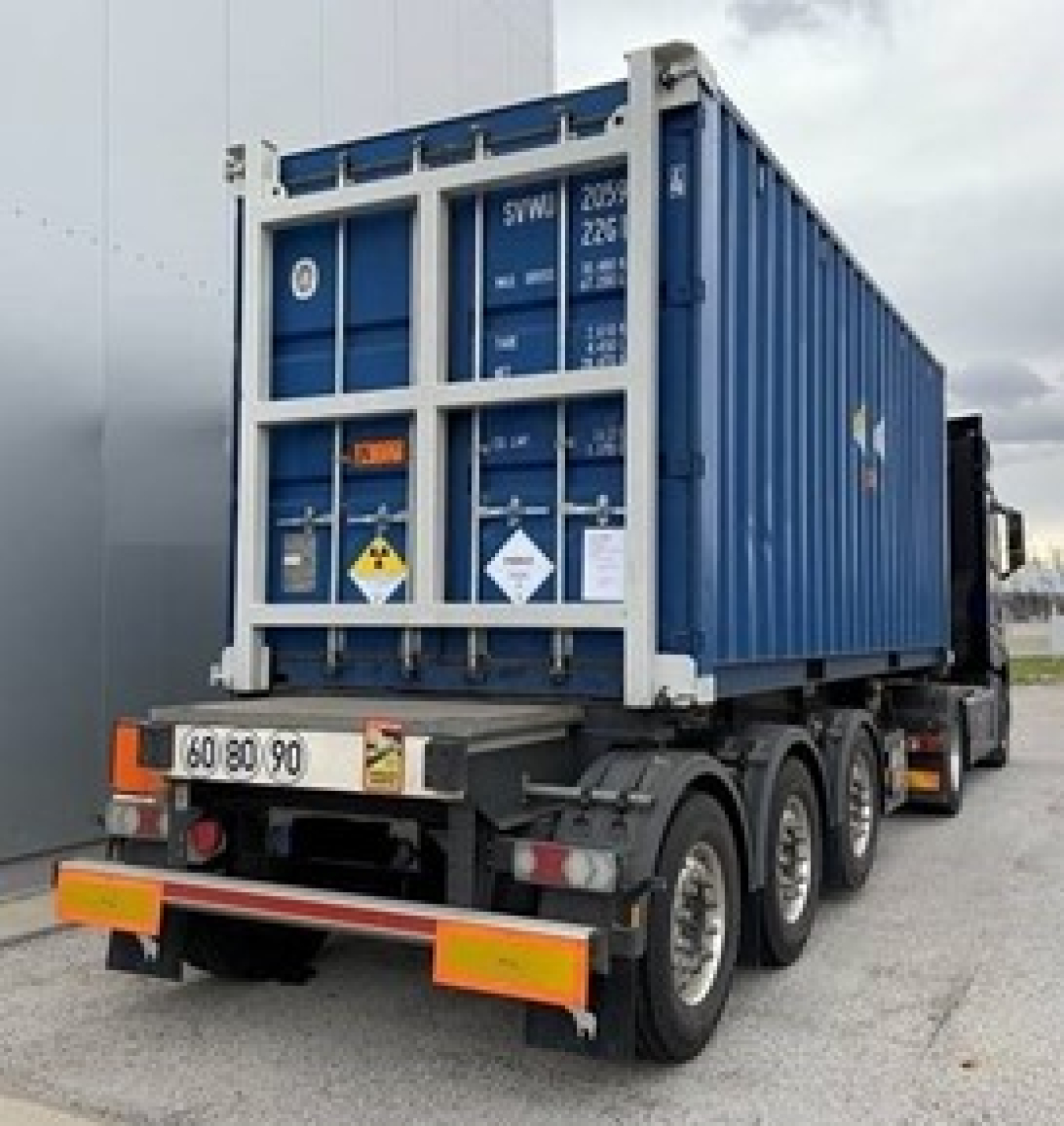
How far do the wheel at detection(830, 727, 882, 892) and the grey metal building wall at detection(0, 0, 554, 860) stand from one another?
439 cm

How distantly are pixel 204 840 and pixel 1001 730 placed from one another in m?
9.67

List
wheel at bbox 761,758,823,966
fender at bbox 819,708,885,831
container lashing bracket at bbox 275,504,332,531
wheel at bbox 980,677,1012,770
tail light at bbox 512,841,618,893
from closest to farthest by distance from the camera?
tail light at bbox 512,841,618,893 → wheel at bbox 761,758,823,966 → container lashing bracket at bbox 275,504,332,531 → fender at bbox 819,708,885,831 → wheel at bbox 980,677,1012,770

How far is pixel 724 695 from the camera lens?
16.9ft

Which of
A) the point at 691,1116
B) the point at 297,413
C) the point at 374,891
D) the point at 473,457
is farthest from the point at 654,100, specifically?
the point at 691,1116

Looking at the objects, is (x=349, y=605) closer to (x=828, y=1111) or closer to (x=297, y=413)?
(x=297, y=413)

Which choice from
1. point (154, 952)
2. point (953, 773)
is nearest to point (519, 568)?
point (154, 952)

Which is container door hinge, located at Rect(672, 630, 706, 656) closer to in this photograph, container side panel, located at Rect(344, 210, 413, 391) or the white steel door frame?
the white steel door frame

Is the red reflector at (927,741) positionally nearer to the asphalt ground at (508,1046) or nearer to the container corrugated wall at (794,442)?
the container corrugated wall at (794,442)

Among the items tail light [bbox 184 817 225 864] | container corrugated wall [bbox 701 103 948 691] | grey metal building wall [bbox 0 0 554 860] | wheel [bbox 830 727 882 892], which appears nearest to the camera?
tail light [bbox 184 817 225 864]

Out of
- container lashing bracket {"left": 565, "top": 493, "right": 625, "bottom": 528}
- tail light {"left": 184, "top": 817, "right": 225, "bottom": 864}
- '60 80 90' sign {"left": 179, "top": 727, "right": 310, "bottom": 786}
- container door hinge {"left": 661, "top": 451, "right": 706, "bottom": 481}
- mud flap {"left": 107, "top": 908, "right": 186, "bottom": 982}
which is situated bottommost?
mud flap {"left": 107, "top": 908, "right": 186, "bottom": 982}

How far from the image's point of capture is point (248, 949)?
5.34 metres

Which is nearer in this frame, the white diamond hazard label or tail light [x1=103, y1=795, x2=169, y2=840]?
tail light [x1=103, y1=795, x2=169, y2=840]

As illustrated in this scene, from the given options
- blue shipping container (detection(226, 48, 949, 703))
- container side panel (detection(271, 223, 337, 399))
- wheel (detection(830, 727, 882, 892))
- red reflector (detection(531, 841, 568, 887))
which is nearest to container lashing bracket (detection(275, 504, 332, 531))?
blue shipping container (detection(226, 48, 949, 703))

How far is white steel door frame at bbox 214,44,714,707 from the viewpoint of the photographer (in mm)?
4812
